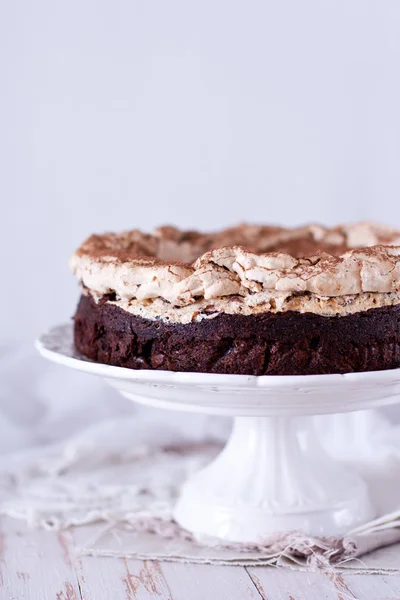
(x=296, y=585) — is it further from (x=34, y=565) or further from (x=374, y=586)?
(x=34, y=565)

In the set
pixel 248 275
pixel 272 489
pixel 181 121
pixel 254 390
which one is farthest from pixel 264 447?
pixel 181 121

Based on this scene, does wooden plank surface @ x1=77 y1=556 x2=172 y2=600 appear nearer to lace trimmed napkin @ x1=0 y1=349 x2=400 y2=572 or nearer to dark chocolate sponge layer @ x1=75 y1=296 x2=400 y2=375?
lace trimmed napkin @ x1=0 y1=349 x2=400 y2=572

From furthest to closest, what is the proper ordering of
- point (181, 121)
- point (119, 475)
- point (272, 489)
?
1. point (181, 121)
2. point (119, 475)
3. point (272, 489)

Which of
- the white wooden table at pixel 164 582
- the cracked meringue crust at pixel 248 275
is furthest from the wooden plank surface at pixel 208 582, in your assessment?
the cracked meringue crust at pixel 248 275

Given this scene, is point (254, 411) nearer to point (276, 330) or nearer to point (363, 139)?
point (276, 330)

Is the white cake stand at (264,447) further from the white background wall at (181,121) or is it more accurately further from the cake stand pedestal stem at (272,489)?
the white background wall at (181,121)

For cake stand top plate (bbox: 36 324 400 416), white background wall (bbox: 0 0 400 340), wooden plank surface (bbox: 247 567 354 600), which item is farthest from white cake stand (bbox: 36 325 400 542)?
white background wall (bbox: 0 0 400 340)
